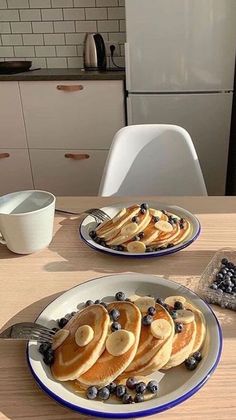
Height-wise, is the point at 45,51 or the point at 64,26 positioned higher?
the point at 64,26

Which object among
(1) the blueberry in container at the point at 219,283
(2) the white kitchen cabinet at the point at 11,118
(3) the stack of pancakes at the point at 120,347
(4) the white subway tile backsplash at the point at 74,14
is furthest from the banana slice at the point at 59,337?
(4) the white subway tile backsplash at the point at 74,14

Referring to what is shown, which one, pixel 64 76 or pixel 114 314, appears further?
pixel 64 76

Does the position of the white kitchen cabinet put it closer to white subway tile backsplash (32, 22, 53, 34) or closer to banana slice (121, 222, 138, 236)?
white subway tile backsplash (32, 22, 53, 34)

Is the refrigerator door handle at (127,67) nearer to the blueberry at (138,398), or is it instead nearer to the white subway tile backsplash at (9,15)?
the white subway tile backsplash at (9,15)

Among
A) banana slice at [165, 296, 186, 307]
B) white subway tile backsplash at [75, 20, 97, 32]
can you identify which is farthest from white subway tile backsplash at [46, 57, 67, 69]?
banana slice at [165, 296, 186, 307]

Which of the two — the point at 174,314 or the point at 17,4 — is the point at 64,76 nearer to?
the point at 17,4

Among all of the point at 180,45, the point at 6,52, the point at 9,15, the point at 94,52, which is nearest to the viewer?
the point at 180,45

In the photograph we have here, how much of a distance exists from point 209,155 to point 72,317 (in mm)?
1917

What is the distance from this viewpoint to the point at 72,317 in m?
0.56

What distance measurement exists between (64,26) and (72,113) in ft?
2.36

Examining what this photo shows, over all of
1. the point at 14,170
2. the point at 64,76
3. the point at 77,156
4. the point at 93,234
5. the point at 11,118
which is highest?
the point at 64,76

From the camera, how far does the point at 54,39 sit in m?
2.73

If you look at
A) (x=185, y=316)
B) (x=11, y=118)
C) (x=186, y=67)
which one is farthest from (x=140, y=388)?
(x=11, y=118)

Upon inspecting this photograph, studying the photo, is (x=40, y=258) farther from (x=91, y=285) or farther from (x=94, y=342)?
(x=94, y=342)
